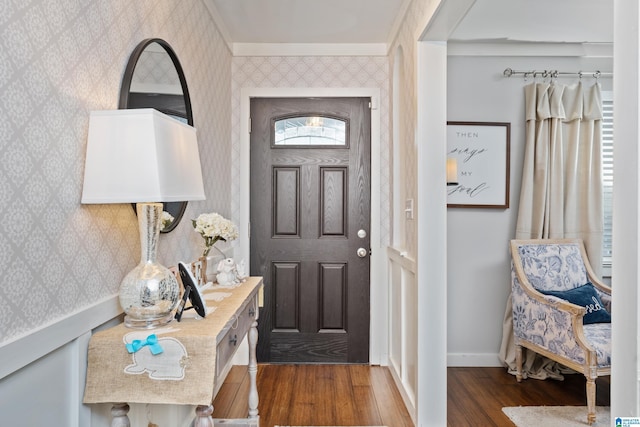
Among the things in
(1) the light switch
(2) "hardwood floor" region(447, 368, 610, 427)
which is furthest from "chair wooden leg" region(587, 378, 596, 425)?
(1) the light switch

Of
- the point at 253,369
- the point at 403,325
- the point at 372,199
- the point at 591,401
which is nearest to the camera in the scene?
the point at 253,369

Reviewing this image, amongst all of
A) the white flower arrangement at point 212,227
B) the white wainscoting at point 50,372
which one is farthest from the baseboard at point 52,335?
the white flower arrangement at point 212,227

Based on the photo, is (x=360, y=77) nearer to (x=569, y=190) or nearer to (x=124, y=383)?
(x=569, y=190)

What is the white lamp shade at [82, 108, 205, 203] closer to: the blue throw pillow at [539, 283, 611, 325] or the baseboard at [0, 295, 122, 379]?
the baseboard at [0, 295, 122, 379]

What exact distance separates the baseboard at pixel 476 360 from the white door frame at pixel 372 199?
0.55 meters

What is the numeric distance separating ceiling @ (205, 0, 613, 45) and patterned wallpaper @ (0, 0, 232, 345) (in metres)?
1.26

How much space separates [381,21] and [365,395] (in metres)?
2.50

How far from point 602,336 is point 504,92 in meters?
1.86

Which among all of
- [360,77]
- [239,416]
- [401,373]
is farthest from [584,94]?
[239,416]

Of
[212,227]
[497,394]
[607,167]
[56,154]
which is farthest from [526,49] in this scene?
[56,154]

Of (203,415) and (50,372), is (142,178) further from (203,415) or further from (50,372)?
(203,415)

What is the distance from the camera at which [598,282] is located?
10.4ft

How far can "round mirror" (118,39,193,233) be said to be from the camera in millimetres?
1670

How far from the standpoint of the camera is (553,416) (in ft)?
8.69
